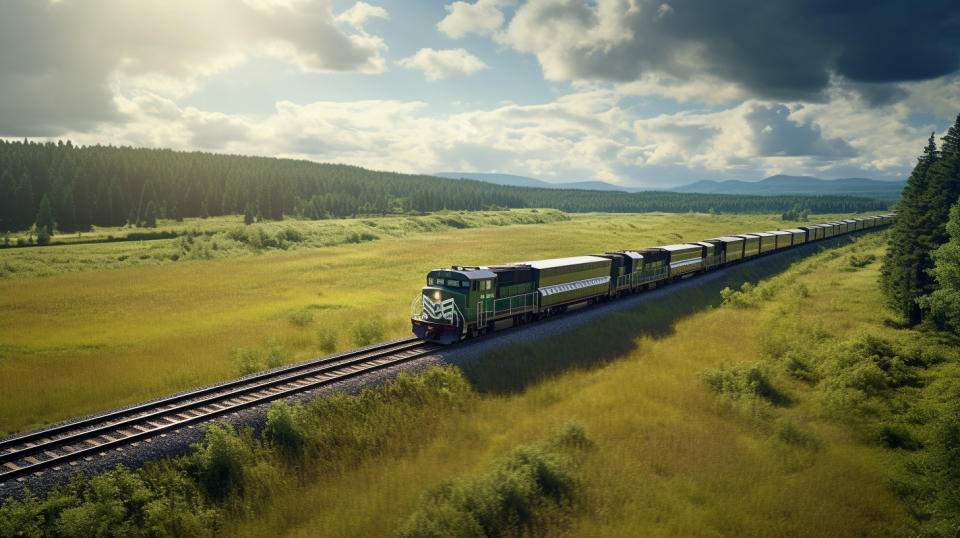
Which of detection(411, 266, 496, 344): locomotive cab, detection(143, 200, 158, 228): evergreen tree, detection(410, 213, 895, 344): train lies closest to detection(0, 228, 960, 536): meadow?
detection(411, 266, 496, 344): locomotive cab

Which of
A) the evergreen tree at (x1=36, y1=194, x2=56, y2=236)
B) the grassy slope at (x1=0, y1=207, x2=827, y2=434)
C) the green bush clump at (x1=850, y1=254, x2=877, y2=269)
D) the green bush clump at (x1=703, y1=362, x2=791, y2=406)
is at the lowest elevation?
the green bush clump at (x1=703, y1=362, x2=791, y2=406)

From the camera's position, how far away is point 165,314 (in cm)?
3522

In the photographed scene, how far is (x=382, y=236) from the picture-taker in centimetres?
10075

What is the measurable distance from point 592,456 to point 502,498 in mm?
4161

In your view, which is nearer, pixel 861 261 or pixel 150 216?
pixel 861 261

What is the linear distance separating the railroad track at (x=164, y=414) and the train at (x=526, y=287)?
8.38 ft

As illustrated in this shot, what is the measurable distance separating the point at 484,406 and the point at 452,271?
789 centimetres

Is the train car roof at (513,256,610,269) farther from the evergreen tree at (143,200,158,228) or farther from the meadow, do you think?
the evergreen tree at (143,200,158,228)

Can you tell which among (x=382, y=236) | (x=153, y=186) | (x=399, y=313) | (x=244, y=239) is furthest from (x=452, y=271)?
(x=153, y=186)

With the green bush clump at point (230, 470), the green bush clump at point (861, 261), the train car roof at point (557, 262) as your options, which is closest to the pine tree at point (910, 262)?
the train car roof at point (557, 262)

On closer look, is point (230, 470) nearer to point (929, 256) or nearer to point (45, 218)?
point (929, 256)

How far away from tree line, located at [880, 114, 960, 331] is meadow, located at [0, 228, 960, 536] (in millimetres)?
4987

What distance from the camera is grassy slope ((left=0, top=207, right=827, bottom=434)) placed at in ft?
67.3

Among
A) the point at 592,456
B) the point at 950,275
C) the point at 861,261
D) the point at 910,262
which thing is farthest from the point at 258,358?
the point at 861,261
